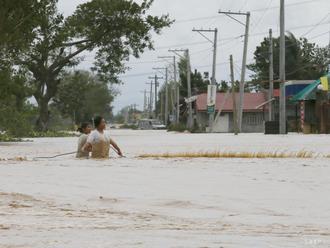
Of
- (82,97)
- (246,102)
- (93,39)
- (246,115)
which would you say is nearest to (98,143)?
(93,39)

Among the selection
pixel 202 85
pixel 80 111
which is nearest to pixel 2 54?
pixel 80 111

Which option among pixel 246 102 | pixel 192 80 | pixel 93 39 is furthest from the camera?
pixel 192 80

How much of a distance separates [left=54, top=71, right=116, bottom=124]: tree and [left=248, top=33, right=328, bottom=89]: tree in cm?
2365

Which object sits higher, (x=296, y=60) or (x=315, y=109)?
(x=296, y=60)

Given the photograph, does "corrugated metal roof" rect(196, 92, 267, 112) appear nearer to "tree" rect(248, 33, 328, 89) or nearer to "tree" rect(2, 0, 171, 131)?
"tree" rect(248, 33, 328, 89)

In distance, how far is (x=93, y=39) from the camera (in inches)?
1977

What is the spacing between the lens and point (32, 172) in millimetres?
14773

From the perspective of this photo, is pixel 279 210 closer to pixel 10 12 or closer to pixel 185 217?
pixel 185 217

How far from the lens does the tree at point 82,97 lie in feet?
337

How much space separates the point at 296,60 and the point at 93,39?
46376mm

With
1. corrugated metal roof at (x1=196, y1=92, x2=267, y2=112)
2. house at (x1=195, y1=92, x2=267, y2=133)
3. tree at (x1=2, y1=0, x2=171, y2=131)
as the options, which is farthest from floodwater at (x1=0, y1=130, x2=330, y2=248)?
corrugated metal roof at (x1=196, y1=92, x2=267, y2=112)

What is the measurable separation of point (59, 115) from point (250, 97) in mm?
45403

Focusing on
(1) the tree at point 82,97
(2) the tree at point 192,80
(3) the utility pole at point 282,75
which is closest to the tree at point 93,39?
(3) the utility pole at point 282,75

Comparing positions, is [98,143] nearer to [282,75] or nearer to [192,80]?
[282,75]
